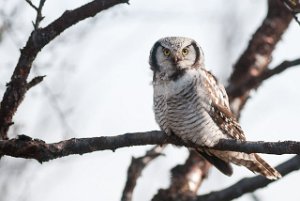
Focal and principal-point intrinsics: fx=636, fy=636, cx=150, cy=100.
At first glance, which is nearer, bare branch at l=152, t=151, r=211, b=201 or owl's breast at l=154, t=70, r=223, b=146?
owl's breast at l=154, t=70, r=223, b=146

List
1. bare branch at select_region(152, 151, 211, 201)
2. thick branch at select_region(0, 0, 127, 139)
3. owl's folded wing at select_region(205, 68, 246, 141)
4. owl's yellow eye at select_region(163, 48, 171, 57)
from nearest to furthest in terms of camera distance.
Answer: thick branch at select_region(0, 0, 127, 139), owl's folded wing at select_region(205, 68, 246, 141), owl's yellow eye at select_region(163, 48, 171, 57), bare branch at select_region(152, 151, 211, 201)

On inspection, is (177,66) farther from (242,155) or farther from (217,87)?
(242,155)

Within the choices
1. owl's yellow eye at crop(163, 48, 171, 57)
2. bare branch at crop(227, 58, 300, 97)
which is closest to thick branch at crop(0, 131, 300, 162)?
owl's yellow eye at crop(163, 48, 171, 57)

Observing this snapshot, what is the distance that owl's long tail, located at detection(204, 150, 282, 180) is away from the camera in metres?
4.86

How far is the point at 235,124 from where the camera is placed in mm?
5199

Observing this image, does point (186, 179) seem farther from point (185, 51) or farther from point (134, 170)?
point (185, 51)

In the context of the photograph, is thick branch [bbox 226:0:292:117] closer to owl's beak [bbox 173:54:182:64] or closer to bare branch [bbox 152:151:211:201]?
bare branch [bbox 152:151:211:201]

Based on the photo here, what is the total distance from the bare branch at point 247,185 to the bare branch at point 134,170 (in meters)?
0.56

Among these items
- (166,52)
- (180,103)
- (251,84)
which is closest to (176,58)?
(166,52)

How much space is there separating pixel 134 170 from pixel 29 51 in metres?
1.56

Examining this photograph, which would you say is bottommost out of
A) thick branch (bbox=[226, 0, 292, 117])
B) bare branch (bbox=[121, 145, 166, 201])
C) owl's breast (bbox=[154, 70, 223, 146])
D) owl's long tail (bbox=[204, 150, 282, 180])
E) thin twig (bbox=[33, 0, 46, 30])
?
owl's long tail (bbox=[204, 150, 282, 180])

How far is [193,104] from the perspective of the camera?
4.87m

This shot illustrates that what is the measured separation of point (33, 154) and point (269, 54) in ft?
11.9

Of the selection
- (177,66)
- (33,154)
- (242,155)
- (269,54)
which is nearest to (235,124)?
(242,155)
